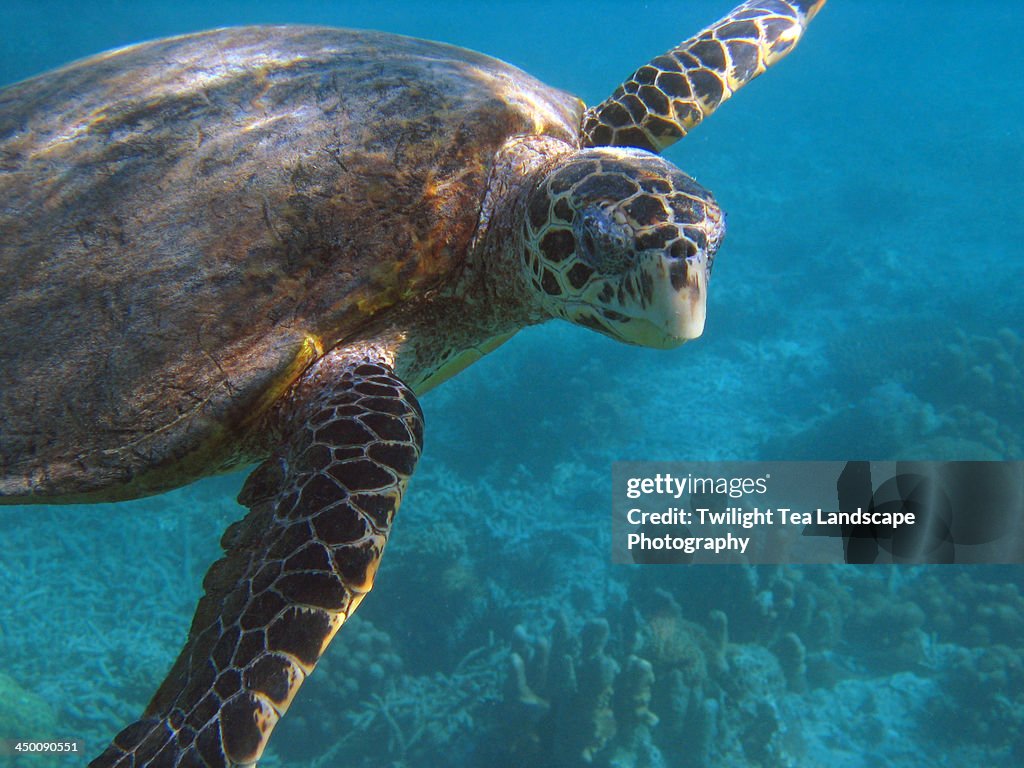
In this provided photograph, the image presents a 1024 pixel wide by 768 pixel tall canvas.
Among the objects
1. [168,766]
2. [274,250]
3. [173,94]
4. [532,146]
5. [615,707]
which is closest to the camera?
[168,766]

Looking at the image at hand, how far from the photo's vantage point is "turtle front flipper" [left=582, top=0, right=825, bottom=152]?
395 centimetres

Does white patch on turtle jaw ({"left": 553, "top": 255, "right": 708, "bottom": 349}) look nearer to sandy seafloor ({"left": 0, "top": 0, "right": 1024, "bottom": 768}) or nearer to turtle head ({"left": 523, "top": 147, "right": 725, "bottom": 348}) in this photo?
turtle head ({"left": 523, "top": 147, "right": 725, "bottom": 348})

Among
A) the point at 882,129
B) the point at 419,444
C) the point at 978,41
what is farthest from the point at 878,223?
the point at 978,41

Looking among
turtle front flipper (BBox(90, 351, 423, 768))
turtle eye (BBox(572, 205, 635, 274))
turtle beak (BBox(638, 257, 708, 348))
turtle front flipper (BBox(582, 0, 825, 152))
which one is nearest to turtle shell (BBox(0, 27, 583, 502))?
turtle front flipper (BBox(90, 351, 423, 768))

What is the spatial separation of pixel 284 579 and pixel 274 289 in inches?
44.8

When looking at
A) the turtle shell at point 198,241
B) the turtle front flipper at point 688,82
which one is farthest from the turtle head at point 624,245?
the turtle front flipper at point 688,82

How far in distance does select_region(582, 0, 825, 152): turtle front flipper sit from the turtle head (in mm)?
1401

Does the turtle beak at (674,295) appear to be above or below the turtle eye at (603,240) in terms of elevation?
below

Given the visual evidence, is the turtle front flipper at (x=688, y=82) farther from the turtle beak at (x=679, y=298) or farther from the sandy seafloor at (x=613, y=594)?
the sandy seafloor at (x=613, y=594)

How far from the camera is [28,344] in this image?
91.9 inches

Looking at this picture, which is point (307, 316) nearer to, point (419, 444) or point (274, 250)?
point (274, 250)

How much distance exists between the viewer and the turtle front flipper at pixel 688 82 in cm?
395

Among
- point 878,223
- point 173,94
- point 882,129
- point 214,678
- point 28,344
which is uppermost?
point 882,129

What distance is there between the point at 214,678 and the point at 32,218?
2.05m
